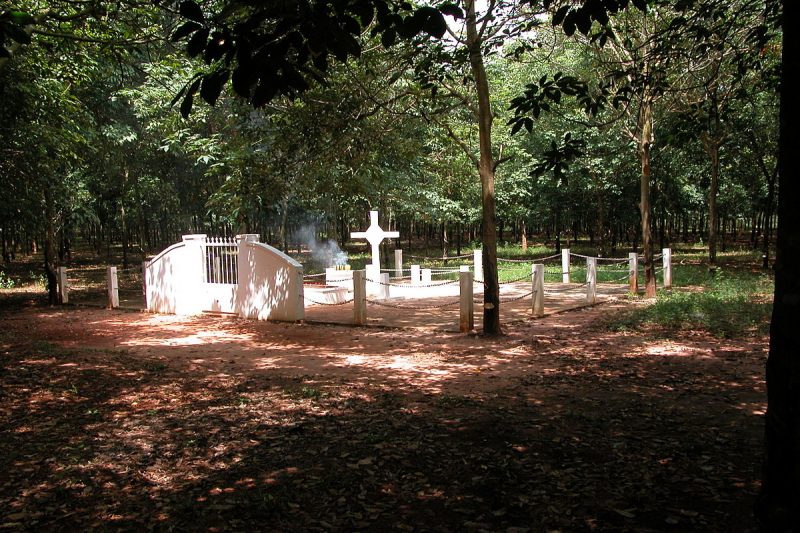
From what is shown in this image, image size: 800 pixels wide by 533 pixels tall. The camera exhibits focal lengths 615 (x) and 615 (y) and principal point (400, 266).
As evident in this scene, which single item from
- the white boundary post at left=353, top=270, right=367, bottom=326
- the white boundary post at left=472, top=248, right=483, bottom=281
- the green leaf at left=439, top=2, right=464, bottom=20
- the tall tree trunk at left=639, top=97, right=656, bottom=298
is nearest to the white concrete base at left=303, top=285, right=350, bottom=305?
the white boundary post at left=353, top=270, right=367, bottom=326

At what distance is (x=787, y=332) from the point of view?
2781 mm

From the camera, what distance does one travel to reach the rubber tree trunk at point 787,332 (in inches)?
109

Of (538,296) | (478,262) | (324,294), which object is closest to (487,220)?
(538,296)

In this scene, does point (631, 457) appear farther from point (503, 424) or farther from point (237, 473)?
point (237, 473)

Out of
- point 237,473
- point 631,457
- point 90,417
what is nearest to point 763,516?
point 631,457

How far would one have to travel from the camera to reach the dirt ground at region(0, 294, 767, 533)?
12.8 ft

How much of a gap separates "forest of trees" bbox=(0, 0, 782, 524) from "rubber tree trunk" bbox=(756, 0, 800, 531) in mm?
1296

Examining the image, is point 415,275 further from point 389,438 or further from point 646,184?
point 389,438

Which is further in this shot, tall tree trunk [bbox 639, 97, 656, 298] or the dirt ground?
tall tree trunk [bbox 639, 97, 656, 298]

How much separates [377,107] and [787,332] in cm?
875

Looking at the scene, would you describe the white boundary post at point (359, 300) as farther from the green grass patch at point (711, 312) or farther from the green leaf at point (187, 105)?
the green leaf at point (187, 105)

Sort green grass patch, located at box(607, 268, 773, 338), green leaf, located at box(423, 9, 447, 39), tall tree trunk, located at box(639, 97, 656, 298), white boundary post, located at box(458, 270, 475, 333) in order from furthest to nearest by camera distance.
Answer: tall tree trunk, located at box(639, 97, 656, 298), white boundary post, located at box(458, 270, 475, 333), green grass patch, located at box(607, 268, 773, 338), green leaf, located at box(423, 9, 447, 39)

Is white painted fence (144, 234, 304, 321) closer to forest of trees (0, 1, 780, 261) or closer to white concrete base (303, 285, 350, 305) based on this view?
forest of trees (0, 1, 780, 261)

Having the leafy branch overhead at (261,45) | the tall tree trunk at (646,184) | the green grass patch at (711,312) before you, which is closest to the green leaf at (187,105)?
the leafy branch overhead at (261,45)
